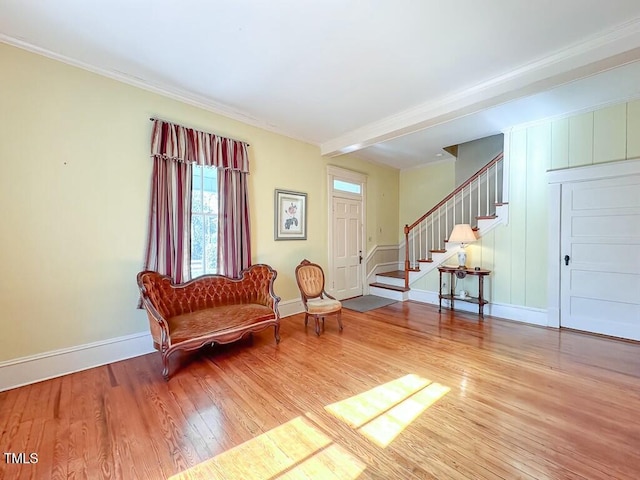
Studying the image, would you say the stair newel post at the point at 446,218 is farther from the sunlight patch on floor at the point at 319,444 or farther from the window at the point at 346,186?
the sunlight patch on floor at the point at 319,444

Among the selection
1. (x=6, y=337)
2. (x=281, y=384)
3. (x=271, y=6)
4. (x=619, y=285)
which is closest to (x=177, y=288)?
(x=6, y=337)

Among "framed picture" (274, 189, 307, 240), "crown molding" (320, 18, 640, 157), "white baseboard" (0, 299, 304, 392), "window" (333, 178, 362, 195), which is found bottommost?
"white baseboard" (0, 299, 304, 392)

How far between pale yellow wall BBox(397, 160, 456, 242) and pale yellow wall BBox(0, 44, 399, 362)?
200 inches

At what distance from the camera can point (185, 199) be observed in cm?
338

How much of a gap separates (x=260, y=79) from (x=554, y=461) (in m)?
4.02

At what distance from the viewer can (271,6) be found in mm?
2061

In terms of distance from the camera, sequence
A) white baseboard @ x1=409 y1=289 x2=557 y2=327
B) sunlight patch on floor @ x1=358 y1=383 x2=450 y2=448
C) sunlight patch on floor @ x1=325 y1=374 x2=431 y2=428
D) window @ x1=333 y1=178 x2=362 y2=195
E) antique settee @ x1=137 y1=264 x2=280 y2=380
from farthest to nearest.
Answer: window @ x1=333 y1=178 x2=362 y2=195, white baseboard @ x1=409 y1=289 x2=557 y2=327, antique settee @ x1=137 y1=264 x2=280 y2=380, sunlight patch on floor @ x1=325 y1=374 x2=431 y2=428, sunlight patch on floor @ x1=358 y1=383 x2=450 y2=448

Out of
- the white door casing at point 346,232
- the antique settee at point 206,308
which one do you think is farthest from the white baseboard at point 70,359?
the white door casing at point 346,232

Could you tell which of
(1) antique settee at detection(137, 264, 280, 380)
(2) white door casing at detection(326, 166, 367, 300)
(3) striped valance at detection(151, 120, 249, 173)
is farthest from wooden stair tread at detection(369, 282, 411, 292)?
(3) striped valance at detection(151, 120, 249, 173)

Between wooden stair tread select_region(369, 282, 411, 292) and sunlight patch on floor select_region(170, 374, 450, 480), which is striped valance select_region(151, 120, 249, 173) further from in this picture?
wooden stair tread select_region(369, 282, 411, 292)

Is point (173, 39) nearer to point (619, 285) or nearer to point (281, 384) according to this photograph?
point (281, 384)

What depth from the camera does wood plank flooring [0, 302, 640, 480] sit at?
162cm

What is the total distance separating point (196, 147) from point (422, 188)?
5.19 meters

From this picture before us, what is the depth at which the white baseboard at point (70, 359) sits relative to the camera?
8.08ft
